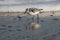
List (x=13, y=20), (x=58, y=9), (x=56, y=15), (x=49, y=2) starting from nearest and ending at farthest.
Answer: (x=13, y=20) → (x=56, y=15) → (x=58, y=9) → (x=49, y=2)

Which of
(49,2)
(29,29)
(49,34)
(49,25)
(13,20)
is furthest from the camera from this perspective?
(49,2)

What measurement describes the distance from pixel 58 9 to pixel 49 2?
1.09m

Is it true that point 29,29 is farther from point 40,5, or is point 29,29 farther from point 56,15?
point 40,5

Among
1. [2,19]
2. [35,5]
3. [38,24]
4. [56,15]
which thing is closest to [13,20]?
[2,19]

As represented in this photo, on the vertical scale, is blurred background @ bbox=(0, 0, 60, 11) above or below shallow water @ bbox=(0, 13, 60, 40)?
above

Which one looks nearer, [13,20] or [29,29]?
[29,29]

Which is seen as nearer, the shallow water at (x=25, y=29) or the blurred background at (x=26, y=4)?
the shallow water at (x=25, y=29)

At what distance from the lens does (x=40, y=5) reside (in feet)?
34.6

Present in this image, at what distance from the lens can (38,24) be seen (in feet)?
24.8

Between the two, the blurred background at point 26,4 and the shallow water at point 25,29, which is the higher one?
the blurred background at point 26,4

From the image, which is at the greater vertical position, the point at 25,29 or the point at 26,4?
the point at 26,4

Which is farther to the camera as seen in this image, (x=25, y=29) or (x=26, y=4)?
(x=26, y=4)

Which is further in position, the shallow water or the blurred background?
the blurred background

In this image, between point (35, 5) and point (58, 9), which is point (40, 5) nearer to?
point (35, 5)
